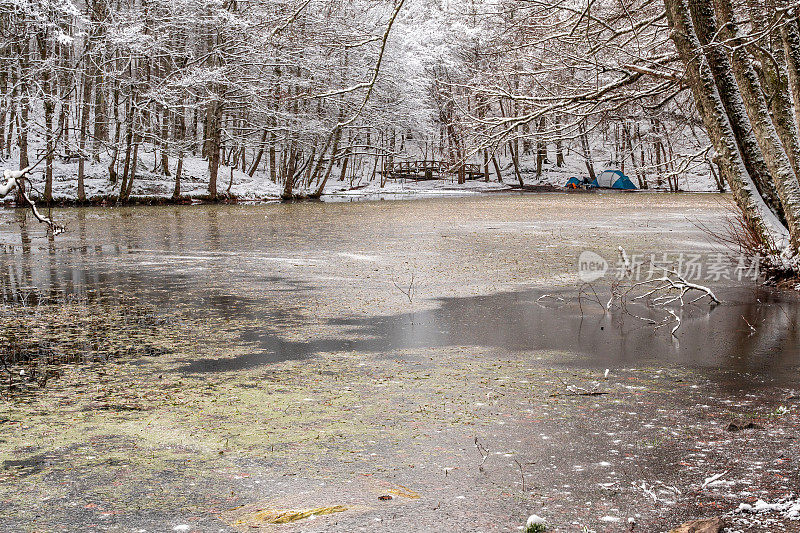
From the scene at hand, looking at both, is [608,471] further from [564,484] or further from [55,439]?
[55,439]

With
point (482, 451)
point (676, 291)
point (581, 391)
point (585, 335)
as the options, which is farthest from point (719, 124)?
point (482, 451)

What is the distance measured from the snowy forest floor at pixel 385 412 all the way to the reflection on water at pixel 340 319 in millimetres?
46

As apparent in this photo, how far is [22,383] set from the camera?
5379 mm

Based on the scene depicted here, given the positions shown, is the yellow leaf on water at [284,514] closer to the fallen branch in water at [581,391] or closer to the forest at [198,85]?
the fallen branch in water at [581,391]

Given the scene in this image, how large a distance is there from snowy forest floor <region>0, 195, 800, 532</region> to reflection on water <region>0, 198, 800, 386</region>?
0.05m

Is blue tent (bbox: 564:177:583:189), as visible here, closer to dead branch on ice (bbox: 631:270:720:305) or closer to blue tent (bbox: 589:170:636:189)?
blue tent (bbox: 589:170:636:189)

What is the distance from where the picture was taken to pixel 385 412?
469 cm

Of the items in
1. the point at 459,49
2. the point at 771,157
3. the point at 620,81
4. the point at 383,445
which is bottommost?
the point at 383,445

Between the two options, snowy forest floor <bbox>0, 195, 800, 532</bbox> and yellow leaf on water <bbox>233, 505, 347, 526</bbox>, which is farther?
snowy forest floor <bbox>0, 195, 800, 532</bbox>

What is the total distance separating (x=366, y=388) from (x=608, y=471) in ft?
6.44

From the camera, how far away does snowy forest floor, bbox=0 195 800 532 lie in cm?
334

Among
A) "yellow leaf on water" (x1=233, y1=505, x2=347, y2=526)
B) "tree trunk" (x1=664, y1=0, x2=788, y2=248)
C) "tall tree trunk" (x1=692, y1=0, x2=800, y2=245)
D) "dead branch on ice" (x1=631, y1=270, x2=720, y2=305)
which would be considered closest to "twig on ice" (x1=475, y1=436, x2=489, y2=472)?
"yellow leaf on water" (x1=233, y1=505, x2=347, y2=526)

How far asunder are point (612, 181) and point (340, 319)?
44318 mm

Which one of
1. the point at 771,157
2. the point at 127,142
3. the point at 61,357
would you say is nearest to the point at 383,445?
the point at 61,357
